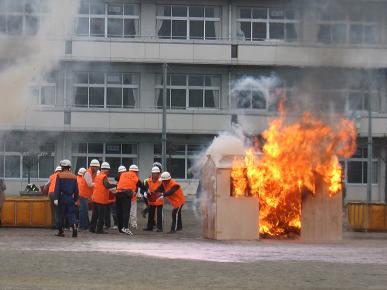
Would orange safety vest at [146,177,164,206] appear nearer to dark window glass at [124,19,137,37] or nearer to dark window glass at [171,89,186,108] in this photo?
dark window glass at [171,89,186,108]

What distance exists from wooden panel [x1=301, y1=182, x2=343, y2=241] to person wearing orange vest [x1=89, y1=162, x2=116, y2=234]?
557cm

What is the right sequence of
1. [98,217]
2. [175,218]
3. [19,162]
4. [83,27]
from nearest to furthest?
[98,217] → [175,218] → [83,27] → [19,162]

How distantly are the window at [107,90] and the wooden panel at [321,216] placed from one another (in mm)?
27822

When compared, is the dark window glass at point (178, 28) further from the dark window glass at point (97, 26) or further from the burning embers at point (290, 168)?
the burning embers at point (290, 168)

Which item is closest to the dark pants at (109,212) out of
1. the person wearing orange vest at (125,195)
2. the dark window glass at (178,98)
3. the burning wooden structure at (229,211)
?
the person wearing orange vest at (125,195)

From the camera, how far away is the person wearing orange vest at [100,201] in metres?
21.9

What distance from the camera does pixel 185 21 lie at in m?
47.2

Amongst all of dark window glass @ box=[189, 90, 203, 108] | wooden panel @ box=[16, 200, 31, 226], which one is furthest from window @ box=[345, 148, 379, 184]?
wooden panel @ box=[16, 200, 31, 226]

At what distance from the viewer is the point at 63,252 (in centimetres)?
1570

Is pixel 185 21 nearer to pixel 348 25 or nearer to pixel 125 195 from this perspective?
pixel 125 195

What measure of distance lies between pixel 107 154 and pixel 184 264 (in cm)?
3373

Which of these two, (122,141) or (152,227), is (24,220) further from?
(122,141)

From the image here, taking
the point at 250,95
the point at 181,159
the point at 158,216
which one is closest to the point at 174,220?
the point at 158,216

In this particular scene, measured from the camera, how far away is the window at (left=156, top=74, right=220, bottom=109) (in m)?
47.4
